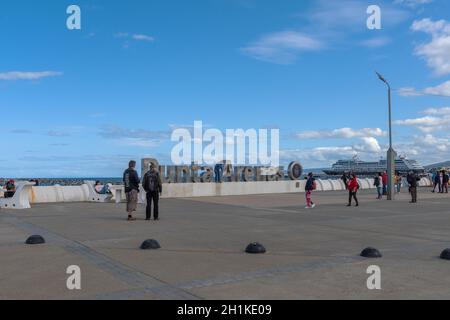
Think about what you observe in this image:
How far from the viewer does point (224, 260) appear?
27.0 ft

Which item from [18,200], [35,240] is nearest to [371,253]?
[35,240]

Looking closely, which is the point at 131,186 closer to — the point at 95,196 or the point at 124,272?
the point at 124,272

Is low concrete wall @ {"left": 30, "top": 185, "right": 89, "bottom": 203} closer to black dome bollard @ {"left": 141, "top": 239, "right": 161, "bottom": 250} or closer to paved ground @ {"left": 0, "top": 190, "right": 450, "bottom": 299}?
paved ground @ {"left": 0, "top": 190, "right": 450, "bottom": 299}

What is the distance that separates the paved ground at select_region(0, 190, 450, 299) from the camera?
6.13m

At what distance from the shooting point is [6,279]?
6.80 m

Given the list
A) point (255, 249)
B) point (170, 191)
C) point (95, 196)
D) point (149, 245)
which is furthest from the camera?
point (170, 191)

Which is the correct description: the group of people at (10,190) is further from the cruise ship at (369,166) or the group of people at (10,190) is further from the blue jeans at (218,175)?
the cruise ship at (369,166)

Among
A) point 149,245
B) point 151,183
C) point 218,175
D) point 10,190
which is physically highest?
point 218,175

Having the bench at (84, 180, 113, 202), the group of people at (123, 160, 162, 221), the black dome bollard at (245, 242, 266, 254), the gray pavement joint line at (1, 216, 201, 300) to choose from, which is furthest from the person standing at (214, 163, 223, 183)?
the black dome bollard at (245, 242, 266, 254)

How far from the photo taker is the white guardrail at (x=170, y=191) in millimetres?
20500

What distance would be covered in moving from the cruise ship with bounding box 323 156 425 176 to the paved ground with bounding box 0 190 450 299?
118 m

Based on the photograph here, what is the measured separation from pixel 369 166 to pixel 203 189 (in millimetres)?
113903

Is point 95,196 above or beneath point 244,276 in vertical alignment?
above
